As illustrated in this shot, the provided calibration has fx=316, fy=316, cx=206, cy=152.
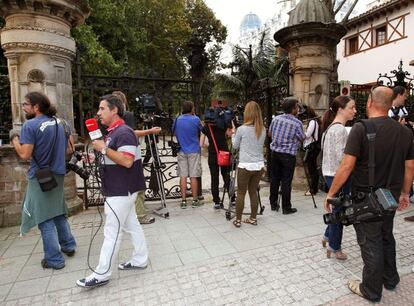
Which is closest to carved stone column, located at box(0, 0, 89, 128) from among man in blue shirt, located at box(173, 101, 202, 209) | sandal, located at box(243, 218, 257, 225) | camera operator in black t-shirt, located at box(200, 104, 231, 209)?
man in blue shirt, located at box(173, 101, 202, 209)

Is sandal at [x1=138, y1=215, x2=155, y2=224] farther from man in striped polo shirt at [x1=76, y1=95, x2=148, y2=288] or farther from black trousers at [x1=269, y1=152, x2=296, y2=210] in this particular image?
black trousers at [x1=269, y1=152, x2=296, y2=210]

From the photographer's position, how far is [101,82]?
6.21 metres

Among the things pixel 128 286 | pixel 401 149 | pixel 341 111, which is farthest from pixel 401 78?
pixel 128 286

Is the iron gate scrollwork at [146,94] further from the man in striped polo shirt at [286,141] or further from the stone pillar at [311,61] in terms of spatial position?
the stone pillar at [311,61]

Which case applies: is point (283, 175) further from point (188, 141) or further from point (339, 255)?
point (339, 255)

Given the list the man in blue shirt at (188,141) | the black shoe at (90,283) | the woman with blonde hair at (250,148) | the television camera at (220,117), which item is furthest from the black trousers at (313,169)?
the black shoe at (90,283)

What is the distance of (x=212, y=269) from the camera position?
348 centimetres

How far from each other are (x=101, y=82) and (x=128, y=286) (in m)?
4.29

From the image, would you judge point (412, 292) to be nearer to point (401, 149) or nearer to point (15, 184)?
point (401, 149)

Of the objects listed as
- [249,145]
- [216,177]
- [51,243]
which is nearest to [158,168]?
[216,177]

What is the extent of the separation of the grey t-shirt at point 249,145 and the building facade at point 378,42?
54.3 feet

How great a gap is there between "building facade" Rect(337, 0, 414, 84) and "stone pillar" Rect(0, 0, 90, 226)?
59.2 ft

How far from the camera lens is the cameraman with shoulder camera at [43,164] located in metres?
3.37

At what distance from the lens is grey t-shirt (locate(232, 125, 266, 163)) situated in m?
4.56
